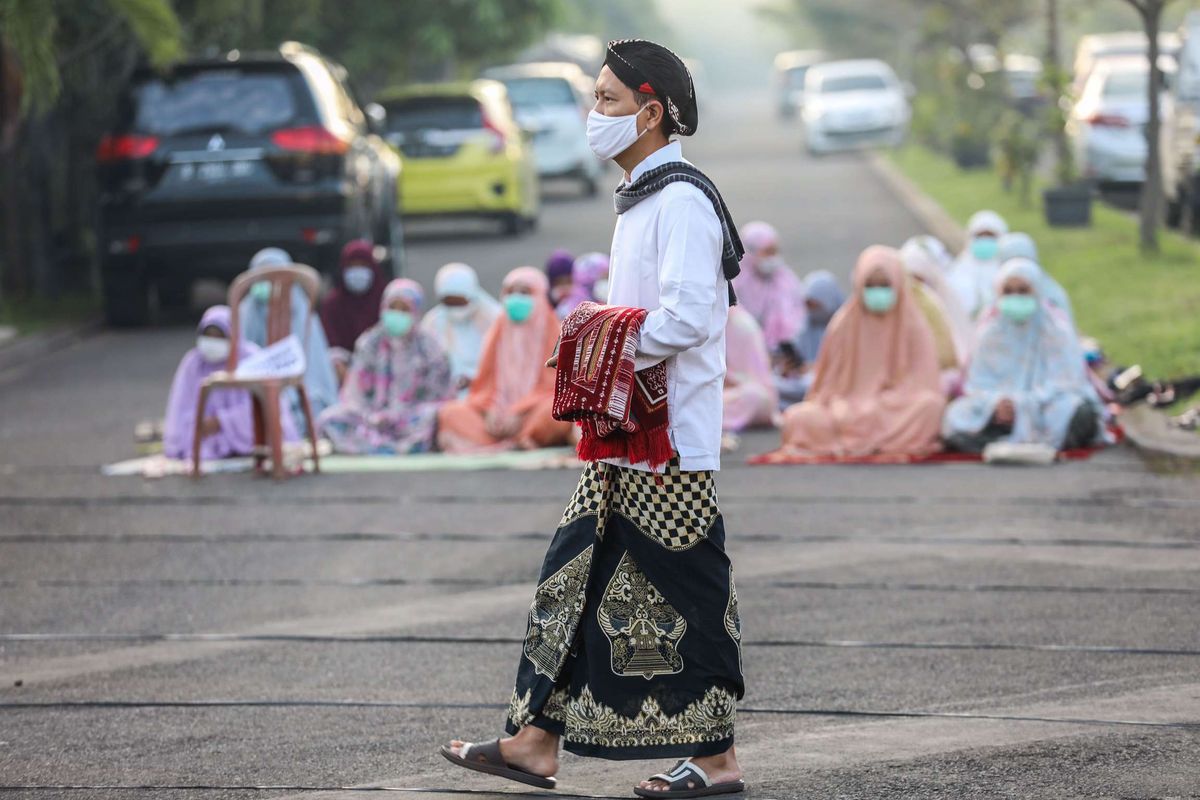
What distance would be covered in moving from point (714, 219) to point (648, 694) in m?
1.12

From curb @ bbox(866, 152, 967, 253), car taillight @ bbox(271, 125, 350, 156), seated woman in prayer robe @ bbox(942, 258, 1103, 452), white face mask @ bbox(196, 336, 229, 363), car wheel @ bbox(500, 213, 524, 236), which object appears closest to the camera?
seated woman in prayer robe @ bbox(942, 258, 1103, 452)

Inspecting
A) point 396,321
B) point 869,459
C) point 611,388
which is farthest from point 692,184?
point 396,321

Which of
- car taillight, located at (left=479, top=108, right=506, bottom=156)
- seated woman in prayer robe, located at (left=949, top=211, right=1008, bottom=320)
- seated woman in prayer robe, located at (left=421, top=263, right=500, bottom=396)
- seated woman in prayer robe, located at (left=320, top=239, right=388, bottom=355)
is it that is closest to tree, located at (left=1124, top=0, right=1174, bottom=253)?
seated woman in prayer robe, located at (left=949, top=211, right=1008, bottom=320)

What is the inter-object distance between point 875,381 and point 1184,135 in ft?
32.1

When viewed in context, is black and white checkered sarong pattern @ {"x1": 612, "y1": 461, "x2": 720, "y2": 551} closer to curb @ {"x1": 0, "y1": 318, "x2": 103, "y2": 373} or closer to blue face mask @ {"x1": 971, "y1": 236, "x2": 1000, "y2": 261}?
blue face mask @ {"x1": 971, "y1": 236, "x2": 1000, "y2": 261}

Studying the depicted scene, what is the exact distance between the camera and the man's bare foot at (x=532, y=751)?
4844mm

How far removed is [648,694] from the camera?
15.6 ft

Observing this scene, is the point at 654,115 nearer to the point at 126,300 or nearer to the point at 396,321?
the point at 396,321

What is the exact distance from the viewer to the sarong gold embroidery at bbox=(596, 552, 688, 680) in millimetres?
4758

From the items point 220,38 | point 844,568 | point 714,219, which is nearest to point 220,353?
point 844,568

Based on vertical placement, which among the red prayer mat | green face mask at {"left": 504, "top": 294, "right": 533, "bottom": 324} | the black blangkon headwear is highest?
the black blangkon headwear

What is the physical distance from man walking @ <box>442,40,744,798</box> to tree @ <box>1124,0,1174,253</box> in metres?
12.5

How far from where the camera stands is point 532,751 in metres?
4.85

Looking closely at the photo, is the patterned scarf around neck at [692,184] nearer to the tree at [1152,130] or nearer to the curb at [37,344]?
the curb at [37,344]
